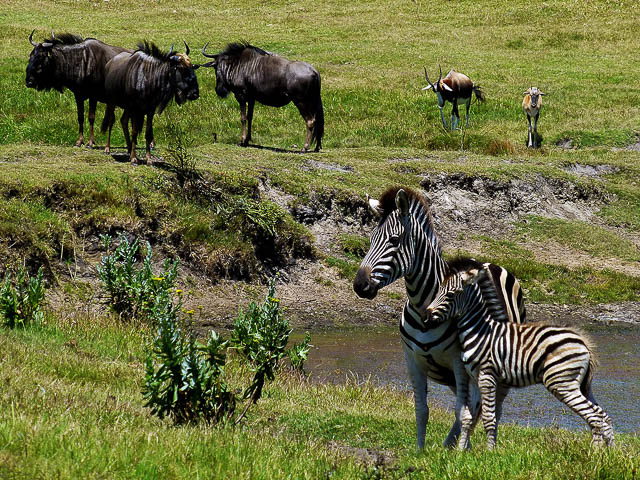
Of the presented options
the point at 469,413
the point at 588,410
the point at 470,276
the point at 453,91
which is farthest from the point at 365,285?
the point at 453,91

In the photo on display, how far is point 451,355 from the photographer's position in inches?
305

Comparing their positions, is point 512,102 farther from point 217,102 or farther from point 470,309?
point 470,309

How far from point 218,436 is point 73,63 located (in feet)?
52.3

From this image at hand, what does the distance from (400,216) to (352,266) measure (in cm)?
1090

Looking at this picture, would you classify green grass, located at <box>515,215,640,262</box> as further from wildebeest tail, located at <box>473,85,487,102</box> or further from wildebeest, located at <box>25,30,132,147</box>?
wildebeest tail, located at <box>473,85,487,102</box>

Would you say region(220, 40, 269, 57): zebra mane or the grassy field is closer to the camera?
the grassy field

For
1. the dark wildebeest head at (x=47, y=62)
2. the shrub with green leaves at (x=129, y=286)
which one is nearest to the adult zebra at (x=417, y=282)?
the shrub with green leaves at (x=129, y=286)

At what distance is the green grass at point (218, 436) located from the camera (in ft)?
17.2

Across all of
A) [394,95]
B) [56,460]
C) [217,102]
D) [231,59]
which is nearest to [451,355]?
[56,460]

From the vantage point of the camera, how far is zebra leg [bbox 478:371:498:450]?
7297 millimetres

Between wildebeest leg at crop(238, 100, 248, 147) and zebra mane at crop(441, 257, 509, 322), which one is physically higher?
zebra mane at crop(441, 257, 509, 322)

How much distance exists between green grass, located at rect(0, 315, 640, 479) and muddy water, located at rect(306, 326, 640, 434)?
1579 millimetres

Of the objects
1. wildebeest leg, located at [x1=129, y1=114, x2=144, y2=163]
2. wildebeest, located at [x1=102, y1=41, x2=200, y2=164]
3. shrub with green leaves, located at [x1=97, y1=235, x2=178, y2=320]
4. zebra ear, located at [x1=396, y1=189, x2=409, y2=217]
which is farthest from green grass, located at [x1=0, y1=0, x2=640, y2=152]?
zebra ear, located at [x1=396, y1=189, x2=409, y2=217]

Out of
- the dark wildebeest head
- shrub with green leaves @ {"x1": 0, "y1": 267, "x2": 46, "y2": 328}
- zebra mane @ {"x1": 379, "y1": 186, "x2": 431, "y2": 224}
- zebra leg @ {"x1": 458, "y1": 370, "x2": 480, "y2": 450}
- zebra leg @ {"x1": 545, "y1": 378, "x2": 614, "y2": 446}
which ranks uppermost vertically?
zebra mane @ {"x1": 379, "y1": 186, "x2": 431, "y2": 224}
